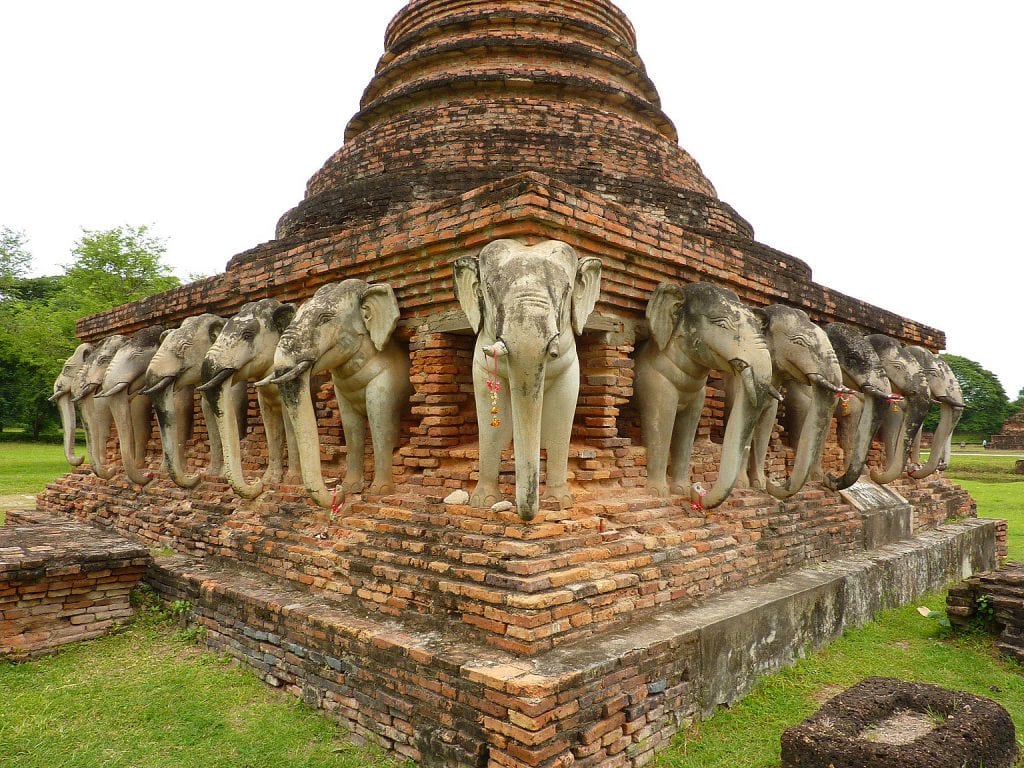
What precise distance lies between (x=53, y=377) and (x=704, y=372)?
21.7 meters

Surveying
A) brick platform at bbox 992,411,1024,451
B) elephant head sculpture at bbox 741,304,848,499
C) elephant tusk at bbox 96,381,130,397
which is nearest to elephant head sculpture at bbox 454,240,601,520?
elephant head sculpture at bbox 741,304,848,499

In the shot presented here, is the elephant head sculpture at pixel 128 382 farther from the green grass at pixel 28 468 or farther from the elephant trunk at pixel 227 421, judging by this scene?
the green grass at pixel 28 468

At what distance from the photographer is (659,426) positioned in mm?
4758

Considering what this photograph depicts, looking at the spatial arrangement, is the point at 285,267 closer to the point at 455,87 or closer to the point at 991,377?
the point at 455,87

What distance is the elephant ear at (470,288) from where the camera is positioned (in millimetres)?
4031

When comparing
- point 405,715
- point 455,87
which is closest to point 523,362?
point 405,715

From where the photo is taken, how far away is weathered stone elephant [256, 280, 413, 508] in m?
4.50

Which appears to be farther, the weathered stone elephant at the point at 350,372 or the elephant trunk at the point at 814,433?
the elephant trunk at the point at 814,433

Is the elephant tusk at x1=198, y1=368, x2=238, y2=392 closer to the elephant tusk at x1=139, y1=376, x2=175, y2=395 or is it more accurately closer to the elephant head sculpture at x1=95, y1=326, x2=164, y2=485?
the elephant tusk at x1=139, y1=376, x2=175, y2=395

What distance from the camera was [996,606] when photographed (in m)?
5.36

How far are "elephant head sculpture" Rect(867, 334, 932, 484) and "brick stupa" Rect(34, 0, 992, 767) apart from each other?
512 mm

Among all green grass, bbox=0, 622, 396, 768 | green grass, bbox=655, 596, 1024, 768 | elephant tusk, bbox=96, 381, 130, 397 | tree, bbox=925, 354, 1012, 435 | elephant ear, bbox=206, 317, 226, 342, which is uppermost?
tree, bbox=925, 354, 1012, 435

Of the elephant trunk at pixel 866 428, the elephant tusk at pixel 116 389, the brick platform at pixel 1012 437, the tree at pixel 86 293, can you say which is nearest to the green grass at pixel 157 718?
the elephant tusk at pixel 116 389

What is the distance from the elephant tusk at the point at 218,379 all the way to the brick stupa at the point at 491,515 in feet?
2.72
